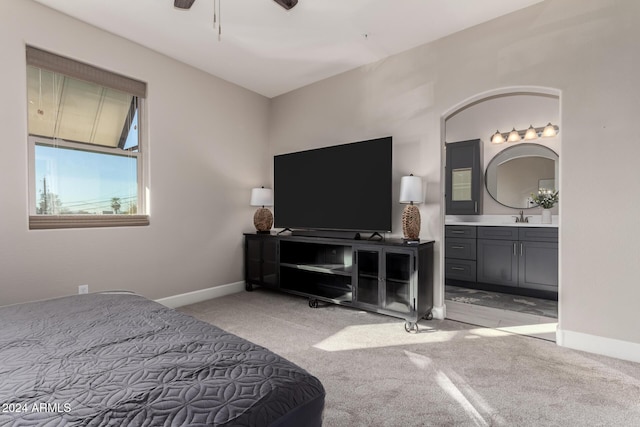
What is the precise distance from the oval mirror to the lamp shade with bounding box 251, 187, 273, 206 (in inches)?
123

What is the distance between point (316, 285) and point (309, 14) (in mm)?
2719

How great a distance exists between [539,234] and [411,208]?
1947 mm

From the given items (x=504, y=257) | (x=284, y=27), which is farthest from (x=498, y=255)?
(x=284, y=27)

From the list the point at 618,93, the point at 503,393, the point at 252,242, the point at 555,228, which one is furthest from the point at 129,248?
the point at 555,228

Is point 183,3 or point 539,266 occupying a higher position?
point 183,3

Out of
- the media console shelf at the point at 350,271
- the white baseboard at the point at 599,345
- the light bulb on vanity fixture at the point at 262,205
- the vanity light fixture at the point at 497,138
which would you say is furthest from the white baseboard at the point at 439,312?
the vanity light fixture at the point at 497,138

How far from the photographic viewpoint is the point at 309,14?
8.87 feet

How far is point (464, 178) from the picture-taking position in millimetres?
4742

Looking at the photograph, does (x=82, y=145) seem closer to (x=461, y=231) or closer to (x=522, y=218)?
(x=461, y=231)

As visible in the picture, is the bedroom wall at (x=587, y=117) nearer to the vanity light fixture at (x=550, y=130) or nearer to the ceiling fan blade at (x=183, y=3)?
the vanity light fixture at (x=550, y=130)

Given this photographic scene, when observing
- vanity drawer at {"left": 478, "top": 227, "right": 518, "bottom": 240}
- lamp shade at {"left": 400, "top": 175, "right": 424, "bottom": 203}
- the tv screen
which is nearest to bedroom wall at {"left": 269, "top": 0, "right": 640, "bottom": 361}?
lamp shade at {"left": 400, "top": 175, "right": 424, "bottom": 203}

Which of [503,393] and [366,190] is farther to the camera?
[366,190]

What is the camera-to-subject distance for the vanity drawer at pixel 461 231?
169 inches

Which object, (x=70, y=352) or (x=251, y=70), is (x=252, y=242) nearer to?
(x=251, y=70)
